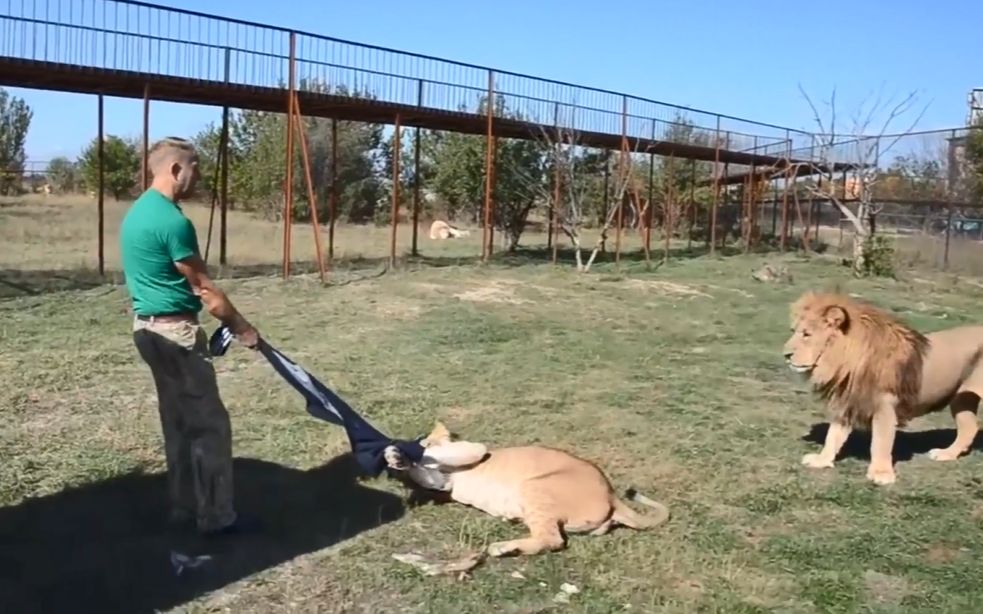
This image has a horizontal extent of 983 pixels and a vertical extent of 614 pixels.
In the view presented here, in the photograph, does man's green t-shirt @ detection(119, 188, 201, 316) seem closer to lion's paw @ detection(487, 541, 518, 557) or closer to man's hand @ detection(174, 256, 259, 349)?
man's hand @ detection(174, 256, 259, 349)

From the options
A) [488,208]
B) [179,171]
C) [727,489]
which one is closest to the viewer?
[179,171]

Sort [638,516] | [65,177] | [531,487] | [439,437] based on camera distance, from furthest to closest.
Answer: [65,177]
[439,437]
[638,516]
[531,487]

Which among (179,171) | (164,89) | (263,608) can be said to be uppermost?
(164,89)

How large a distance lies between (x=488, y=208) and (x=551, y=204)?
2665mm

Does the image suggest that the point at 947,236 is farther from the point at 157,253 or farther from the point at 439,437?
the point at 157,253

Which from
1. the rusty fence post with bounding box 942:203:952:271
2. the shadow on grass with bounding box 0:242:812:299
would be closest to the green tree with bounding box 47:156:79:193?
the shadow on grass with bounding box 0:242:812:299

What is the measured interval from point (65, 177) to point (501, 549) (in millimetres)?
42390

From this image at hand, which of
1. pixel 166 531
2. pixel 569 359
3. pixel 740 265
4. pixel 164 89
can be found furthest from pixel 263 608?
pixel 740 265

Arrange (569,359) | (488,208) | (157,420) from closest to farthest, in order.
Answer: (157,420) → (569,359) → (488,208)

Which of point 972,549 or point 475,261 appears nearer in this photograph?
point 972,549

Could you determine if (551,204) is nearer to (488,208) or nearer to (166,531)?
(488,208)

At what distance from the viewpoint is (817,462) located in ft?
20.6

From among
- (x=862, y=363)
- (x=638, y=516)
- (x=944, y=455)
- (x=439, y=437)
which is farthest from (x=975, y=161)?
(x=439, y=437)

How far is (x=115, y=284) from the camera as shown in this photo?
1327 cm
